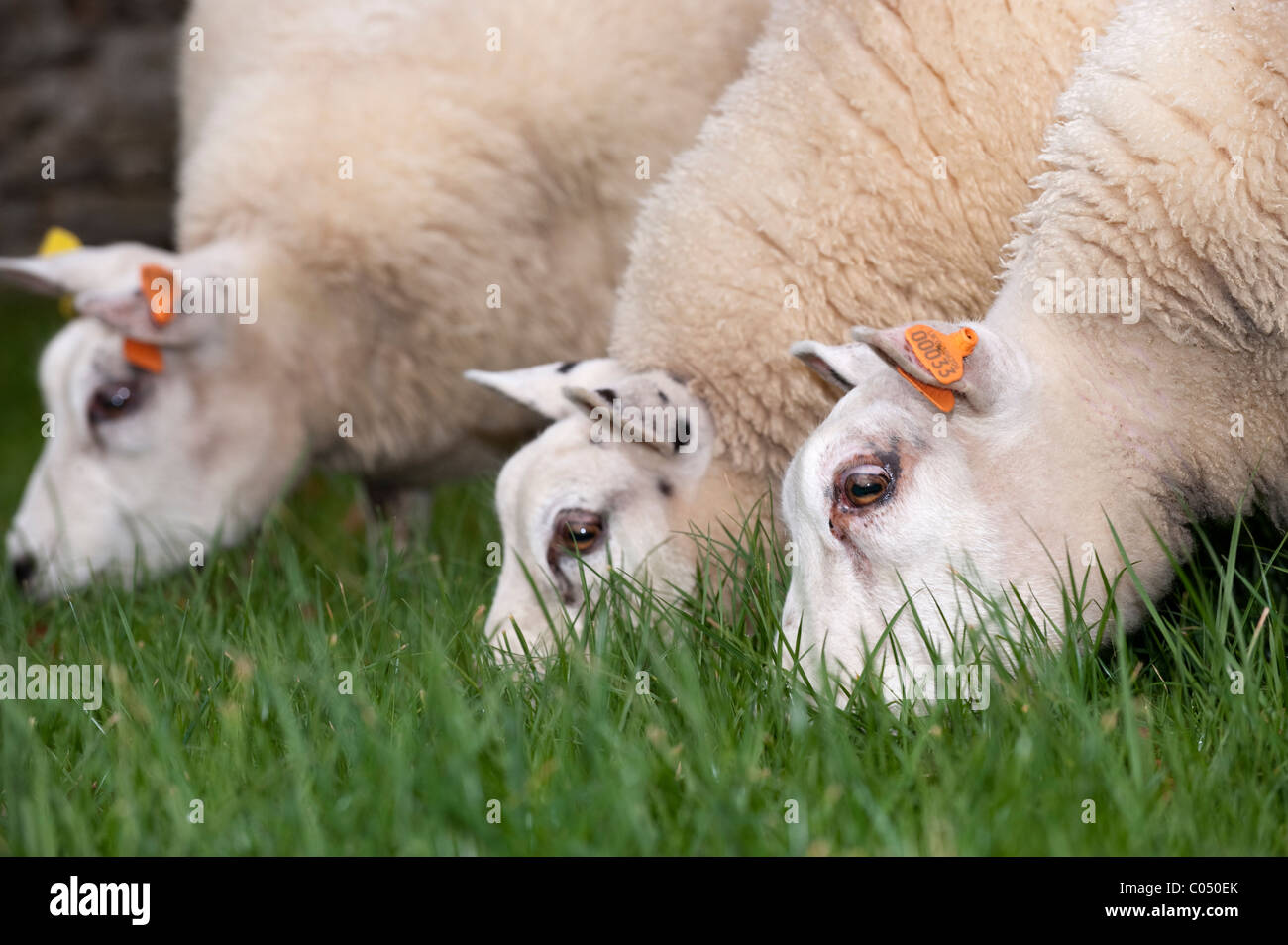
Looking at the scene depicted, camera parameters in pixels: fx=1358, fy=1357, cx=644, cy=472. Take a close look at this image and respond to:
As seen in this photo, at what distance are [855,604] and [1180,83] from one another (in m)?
0.90

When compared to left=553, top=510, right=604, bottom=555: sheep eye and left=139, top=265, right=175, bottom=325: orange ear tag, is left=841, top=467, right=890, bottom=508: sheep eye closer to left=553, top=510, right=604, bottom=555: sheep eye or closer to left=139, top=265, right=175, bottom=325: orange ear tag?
left=553, top=510, right=604, bottom=555: sheep eye

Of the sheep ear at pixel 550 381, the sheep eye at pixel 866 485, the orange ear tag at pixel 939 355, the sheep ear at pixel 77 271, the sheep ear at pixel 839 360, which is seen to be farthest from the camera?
the sheep ear at pixel 77 271

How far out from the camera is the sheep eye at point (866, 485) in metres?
1.93

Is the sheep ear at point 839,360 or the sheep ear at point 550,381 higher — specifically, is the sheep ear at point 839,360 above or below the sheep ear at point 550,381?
below


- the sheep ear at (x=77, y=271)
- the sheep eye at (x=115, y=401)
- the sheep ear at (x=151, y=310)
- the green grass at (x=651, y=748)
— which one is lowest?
the green grass at (x=651, y=748)

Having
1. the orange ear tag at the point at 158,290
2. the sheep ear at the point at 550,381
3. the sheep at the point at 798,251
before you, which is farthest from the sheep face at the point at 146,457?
the sheep at the point at 798,251

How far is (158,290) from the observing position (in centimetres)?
324

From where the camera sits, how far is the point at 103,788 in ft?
5.85

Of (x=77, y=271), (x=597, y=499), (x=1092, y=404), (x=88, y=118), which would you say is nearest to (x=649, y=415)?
(x=597, y=499)

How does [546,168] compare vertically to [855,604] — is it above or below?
above

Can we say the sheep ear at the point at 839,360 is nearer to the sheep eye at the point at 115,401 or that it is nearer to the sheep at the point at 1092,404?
the sheep at the point at 1092,404
